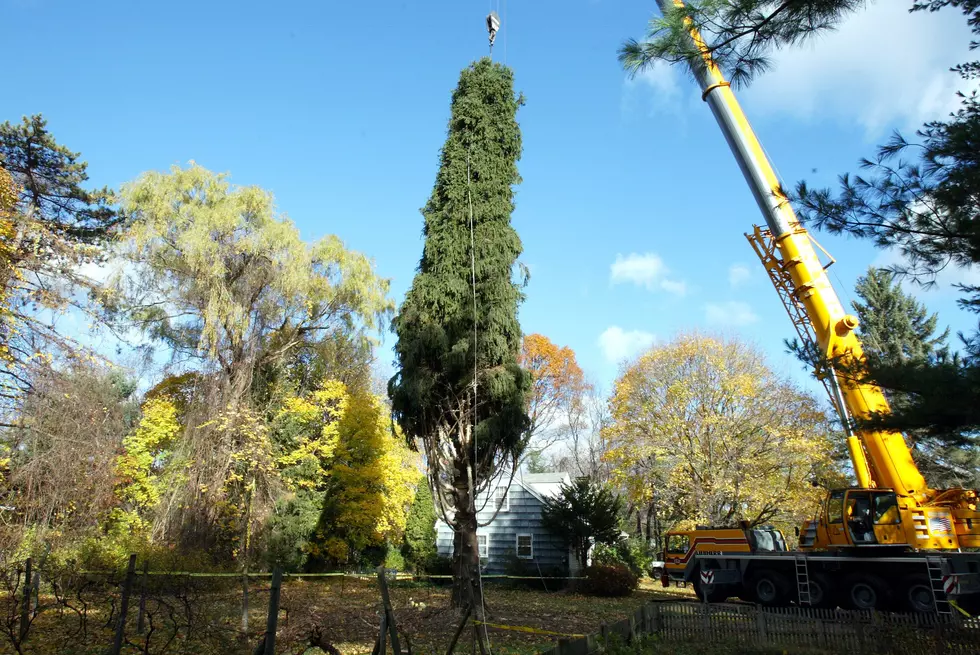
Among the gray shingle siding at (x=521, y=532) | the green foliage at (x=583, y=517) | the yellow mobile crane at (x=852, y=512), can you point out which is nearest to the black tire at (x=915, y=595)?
the yellow mobile crane at (x=852, y=512)

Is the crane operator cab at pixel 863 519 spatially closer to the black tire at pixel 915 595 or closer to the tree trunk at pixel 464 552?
the black tire at pixel 915 595

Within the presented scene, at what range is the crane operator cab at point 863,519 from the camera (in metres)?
10.8

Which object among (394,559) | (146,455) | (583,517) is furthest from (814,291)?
(394,559)

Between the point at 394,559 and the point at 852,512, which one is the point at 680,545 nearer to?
the point at 852,512

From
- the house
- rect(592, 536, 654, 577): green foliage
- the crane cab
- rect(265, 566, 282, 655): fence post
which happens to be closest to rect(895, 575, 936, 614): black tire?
the crane cab

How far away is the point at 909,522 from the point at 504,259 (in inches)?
339

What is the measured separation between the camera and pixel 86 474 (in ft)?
41.9

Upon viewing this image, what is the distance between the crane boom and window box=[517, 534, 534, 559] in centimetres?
1242

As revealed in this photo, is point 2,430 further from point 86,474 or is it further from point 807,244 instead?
point 807,244

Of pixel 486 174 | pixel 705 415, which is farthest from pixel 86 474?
pixel 705 415

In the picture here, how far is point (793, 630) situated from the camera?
8547mm

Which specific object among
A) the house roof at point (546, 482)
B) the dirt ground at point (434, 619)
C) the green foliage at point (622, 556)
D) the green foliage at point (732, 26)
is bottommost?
the dirt ground at point (434, 619)

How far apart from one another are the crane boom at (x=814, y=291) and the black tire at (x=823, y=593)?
6.58 feet

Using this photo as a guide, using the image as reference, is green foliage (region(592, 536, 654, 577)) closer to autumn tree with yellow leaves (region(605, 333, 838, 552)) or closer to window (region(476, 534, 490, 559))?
autumn tree with yellow leaves (region(605, 333, 838, 552))
